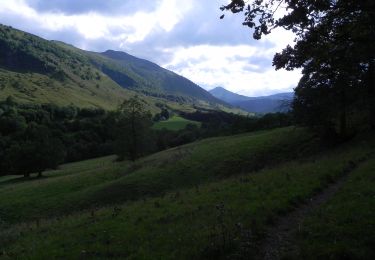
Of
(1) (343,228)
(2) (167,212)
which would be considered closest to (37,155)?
(2) (167,212)

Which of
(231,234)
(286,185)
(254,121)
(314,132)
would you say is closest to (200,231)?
(231,234)


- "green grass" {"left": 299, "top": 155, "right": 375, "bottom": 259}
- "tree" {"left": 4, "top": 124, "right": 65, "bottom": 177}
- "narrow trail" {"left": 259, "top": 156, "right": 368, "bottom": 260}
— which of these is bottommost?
"tree" {"left": 4, "top": 124, "right": 65, "bottom": 177}

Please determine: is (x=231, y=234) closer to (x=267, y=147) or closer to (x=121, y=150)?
(x=267, y=147)

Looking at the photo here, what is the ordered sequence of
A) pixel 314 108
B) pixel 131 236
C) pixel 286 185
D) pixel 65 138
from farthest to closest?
pixel 65 138, pixel 314 108, pixel 286 185, pixel 131 236

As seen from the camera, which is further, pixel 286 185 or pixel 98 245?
pixel 286 185

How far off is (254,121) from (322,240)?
8101 cm

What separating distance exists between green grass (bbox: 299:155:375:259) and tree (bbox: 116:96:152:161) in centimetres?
6046

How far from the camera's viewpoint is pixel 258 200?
20.2 metres

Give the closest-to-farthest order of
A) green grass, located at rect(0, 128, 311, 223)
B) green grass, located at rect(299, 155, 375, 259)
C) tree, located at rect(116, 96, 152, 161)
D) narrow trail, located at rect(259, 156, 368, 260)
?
1. green grass, located at rect(299, 155, 375, 259)
2. narrow trail, located at rect(259, 156, 368, 260)
3. green grass, located at rect(0, 128, 311, 223)
4. tree, located at rect(116, 96, 152, 161)

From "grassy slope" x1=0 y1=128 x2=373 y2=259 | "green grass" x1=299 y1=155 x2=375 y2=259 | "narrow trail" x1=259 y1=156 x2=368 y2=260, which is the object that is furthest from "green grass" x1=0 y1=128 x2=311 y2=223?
"green grass" x1=299 y1=155 x2=375 y2=259

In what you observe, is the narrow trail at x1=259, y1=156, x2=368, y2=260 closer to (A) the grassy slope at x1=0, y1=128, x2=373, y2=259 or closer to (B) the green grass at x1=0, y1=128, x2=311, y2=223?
(A) the grassy slope at x1=0, y1=128, x2=373, y2=259

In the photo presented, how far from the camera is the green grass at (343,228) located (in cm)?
1217

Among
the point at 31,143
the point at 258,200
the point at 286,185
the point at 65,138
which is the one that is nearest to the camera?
the point at 258,200

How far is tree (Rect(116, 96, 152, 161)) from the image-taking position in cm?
7800
